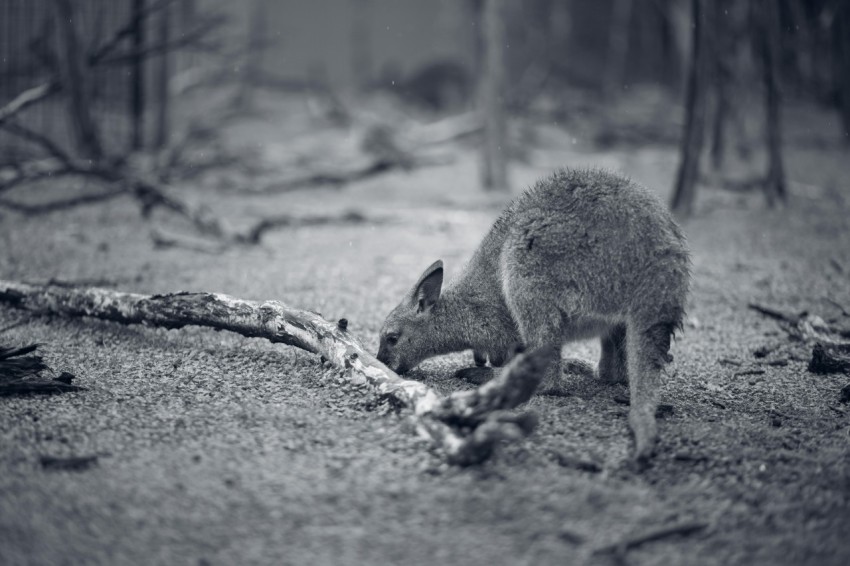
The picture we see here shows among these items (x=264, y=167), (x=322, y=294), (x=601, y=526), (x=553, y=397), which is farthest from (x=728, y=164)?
(x=601, y=526)

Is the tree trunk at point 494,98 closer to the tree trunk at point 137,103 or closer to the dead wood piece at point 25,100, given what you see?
the tree trunk at point 137,103

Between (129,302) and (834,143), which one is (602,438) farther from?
(834,143)

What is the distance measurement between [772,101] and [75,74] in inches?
307

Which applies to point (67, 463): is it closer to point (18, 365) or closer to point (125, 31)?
point (18, 365)

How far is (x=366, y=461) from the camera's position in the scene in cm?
267

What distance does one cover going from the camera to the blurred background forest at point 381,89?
8.41 m

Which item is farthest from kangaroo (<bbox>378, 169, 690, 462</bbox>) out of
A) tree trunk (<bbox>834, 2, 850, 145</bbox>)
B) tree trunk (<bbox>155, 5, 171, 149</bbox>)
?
tree trunk (<bbox>834, 2, 850, 145</bbox>)

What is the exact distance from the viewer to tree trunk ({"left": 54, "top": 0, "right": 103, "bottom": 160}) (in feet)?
25.7

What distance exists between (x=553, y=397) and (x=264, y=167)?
865cm

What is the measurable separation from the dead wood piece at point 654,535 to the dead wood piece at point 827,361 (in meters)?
1.97

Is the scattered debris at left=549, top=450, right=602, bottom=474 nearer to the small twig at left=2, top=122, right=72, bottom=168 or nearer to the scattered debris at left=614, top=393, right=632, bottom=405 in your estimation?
the scattered debris at left=614, top=393, right=632, bottom=405

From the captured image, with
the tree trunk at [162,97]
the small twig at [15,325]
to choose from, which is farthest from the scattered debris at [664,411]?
the tree trunk at [162,97]

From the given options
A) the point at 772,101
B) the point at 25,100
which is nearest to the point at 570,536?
the point at 25,100

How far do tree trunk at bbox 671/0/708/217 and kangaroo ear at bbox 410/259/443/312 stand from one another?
16.9ft
